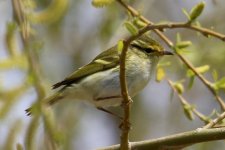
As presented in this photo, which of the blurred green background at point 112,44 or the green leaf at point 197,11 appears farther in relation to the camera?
the blurred green background at point 112,44

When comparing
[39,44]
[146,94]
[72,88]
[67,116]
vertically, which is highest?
[39,44]

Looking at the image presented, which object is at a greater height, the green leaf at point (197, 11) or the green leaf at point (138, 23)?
the green leaf at point (197, 11)

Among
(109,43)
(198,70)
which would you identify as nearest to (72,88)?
(109,43)

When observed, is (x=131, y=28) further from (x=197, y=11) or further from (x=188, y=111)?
(x=188, y=111)

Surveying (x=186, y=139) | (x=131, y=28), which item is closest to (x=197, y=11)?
(x=131, y=28)

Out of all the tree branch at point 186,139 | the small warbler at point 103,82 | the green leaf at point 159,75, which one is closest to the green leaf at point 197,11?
the tree branch at point 186,139

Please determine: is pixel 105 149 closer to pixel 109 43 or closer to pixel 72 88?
pixel 72 88

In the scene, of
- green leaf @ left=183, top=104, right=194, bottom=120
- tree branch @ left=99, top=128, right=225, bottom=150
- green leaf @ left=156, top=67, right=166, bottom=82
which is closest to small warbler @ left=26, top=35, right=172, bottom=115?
green leaf @ left=156, top=67, right=166, bottom=82

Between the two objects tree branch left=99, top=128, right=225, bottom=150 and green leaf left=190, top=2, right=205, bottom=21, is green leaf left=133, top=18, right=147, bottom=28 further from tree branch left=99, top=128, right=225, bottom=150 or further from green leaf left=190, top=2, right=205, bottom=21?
tree branch left=99, top=128, right=225, bottom=150

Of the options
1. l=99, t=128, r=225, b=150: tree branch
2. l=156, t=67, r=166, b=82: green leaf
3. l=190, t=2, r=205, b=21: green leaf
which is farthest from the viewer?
l=156, t=67, r=166, b=82: green leaf

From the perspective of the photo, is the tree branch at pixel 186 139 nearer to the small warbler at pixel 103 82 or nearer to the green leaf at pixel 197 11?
the green leaf at pixel 197 11

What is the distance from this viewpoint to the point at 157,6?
22.8ft

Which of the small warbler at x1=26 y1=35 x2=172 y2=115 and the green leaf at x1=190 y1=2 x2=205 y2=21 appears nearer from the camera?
the green leaf at x1=190 y1=2 x2=205 y2=21

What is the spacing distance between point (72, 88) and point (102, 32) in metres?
0.74
